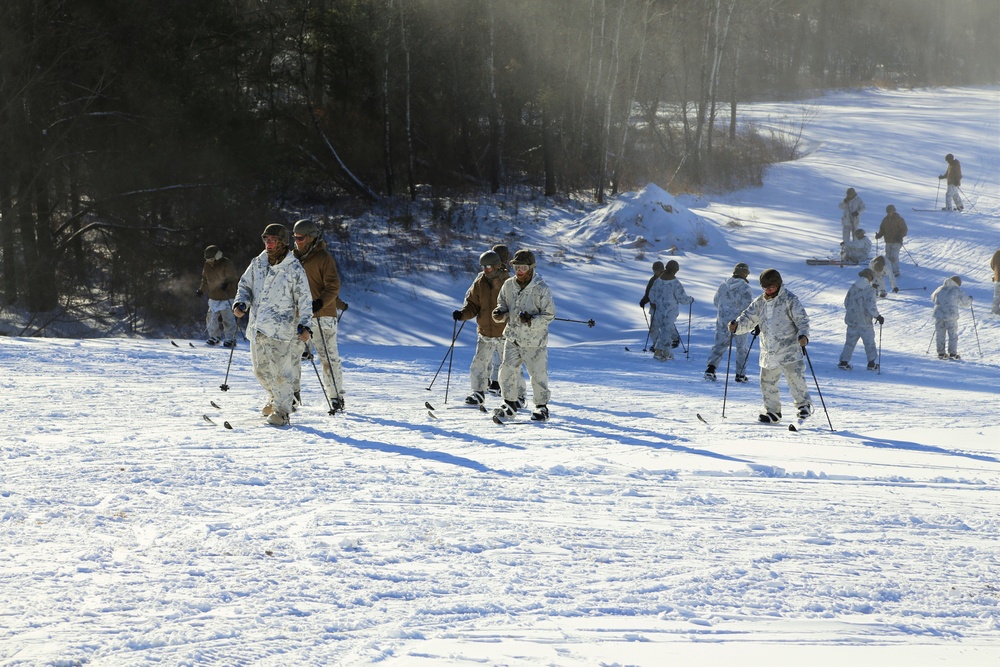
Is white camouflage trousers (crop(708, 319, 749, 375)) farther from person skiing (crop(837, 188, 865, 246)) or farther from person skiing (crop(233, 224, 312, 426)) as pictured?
person skiing (crop(837, 188, 865, 246))

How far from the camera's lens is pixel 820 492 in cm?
726

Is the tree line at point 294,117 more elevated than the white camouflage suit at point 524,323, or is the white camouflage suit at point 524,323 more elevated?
the tree line at point 294,117

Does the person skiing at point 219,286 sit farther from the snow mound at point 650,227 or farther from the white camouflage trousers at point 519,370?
the snow mound at point 650,227

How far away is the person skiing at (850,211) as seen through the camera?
23.2 metres

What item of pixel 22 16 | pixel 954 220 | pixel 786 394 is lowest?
pixel 786 394

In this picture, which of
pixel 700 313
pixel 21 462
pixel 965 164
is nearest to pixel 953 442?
pixel 21 462

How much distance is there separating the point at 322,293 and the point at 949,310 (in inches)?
449

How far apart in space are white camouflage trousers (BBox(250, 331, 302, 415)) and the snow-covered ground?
1.12 feet

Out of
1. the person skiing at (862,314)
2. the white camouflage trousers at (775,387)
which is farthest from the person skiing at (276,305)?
the person skiing at (862,314)

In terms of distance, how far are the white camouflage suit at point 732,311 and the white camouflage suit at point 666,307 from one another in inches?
51.0

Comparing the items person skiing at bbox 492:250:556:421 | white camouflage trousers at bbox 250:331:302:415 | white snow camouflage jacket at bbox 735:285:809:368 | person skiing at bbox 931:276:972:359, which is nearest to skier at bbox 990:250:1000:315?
person skiing at bbox 931:276:972:359

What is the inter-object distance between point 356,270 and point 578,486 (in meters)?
19.5

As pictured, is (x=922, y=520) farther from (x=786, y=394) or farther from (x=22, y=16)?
(x=22, y=16)

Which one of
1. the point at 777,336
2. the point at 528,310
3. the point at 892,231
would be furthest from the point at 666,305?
the point at 892,231
